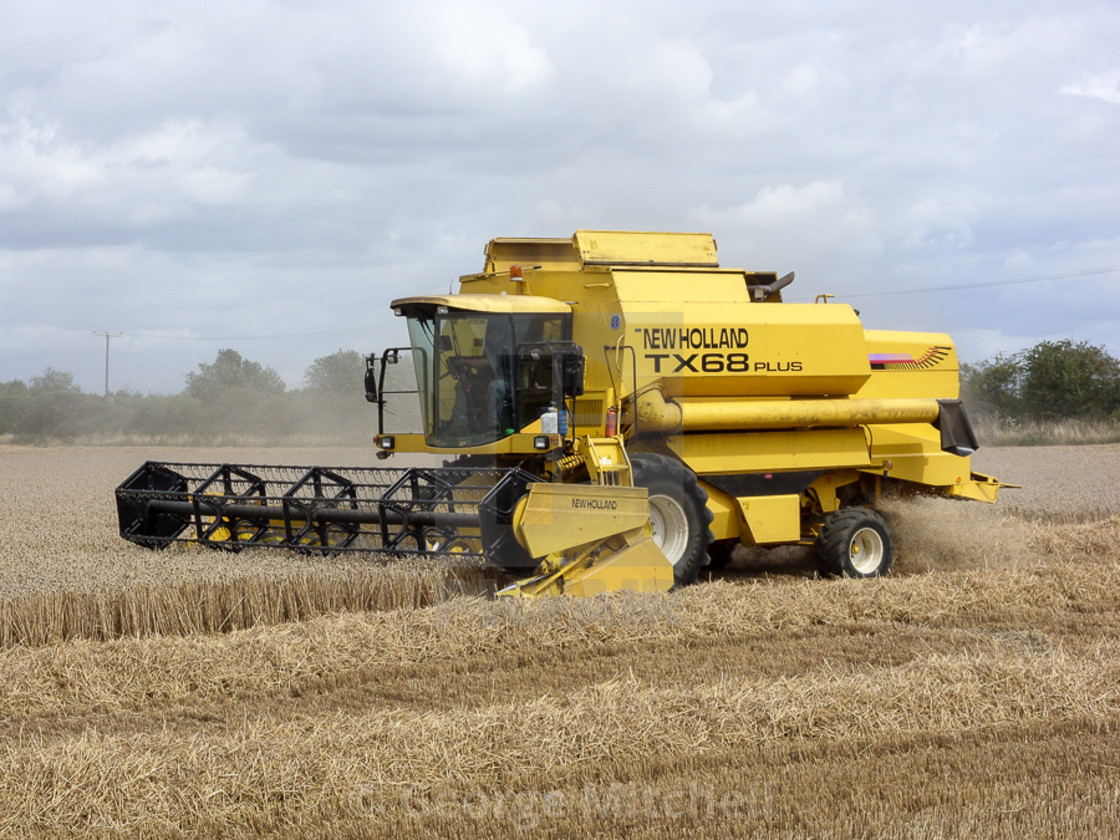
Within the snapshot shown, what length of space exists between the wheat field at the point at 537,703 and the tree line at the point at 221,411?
2549 cm

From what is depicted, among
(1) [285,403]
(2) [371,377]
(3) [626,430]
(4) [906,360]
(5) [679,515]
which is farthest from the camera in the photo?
(1) [285,403]

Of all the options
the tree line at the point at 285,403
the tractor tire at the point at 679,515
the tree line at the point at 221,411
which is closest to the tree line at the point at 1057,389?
the tree line at the point at 285,403

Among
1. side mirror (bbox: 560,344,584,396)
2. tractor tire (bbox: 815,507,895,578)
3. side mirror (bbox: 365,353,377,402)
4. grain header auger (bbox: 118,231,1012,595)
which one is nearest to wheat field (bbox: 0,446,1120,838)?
grain header auger (bbox: 118,231,1012,595)

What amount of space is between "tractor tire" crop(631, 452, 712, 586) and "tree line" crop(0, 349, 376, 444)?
81.7ft

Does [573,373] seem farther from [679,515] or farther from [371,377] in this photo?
[371,377]

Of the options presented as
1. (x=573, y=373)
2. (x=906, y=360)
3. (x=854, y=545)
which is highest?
(x=906, y=360)

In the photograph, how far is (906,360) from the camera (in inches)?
390

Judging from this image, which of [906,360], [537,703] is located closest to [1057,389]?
[906,360]

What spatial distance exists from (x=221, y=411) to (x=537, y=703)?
3841 cm

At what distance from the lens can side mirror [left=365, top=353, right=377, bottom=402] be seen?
8703 mm

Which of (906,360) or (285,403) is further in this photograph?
(285,403)

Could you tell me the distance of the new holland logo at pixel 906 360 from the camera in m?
9.71

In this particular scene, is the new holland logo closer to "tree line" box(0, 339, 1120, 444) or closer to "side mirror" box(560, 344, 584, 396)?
"side mirror" box(560, 344, 584, 396)

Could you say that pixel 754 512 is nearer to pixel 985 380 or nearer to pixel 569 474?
pixel 569 474
